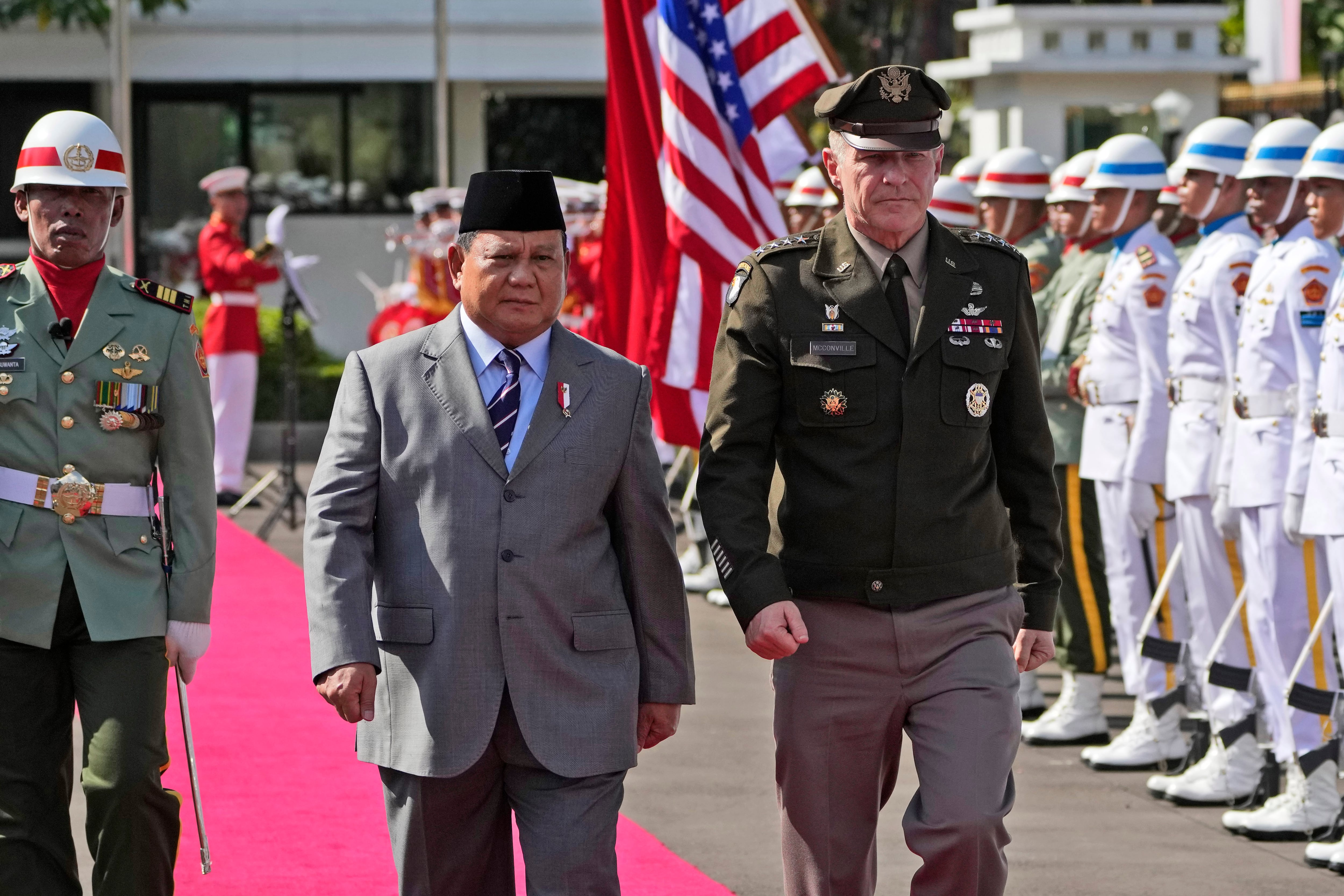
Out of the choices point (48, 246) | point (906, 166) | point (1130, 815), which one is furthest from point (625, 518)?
point (1130, 815)

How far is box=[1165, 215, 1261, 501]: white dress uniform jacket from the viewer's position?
7.68 meters

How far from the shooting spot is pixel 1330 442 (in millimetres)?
6621

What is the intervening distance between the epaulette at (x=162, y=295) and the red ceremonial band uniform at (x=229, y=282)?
37.6ft

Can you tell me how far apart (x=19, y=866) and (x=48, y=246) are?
4.67 feet

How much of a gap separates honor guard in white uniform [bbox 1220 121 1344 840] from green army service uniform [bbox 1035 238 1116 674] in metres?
1.52

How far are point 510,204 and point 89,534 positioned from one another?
136 centimetres

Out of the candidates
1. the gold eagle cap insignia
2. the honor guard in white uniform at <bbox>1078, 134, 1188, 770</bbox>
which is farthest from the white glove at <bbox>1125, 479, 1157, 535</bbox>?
the gold eagle cap insignia

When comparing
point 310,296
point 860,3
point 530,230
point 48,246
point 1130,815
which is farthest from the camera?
point 860,3

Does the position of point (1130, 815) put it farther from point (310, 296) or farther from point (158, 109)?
point (158, 109)

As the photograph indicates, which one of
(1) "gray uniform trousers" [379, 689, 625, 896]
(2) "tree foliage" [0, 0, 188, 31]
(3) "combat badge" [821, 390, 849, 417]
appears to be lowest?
(1) "gray uniform trousers" [379, 689, 625, 896]

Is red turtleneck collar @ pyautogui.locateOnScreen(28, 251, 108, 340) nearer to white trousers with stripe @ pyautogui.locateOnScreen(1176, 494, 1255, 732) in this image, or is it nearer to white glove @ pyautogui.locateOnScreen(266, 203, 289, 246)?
white trousers with stripe @ pyautogui.locateOnScreen(1176, 494, 1255, 732)

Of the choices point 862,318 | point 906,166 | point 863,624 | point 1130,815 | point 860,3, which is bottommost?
point 1130,815

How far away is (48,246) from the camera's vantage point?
16.0 ft

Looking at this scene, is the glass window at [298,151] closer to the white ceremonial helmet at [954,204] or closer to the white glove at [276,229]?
the white glove at [276,229]
